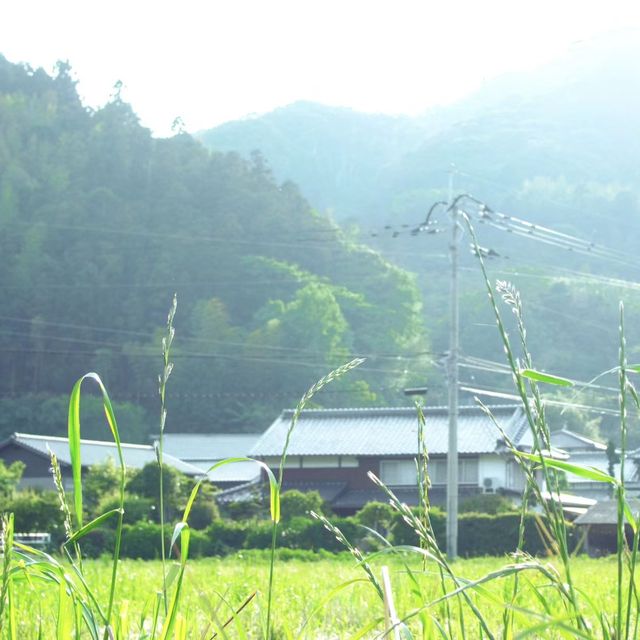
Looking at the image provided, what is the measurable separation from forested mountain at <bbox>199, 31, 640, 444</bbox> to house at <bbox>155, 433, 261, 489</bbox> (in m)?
9.45

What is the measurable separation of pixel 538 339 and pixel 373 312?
33.5 feet

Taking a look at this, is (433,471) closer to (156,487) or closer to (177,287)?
(156,487)

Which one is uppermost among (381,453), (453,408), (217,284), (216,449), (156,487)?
(217,284)

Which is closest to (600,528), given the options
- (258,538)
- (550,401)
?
(258,538)

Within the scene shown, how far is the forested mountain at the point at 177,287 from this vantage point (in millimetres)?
41781

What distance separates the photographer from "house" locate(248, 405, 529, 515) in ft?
90.3

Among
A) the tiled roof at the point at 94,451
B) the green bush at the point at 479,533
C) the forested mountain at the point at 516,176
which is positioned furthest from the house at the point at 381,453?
the green bush at the point at 479,533

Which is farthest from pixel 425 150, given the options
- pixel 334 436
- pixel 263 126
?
pixel 334 436

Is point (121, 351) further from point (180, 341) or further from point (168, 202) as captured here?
point (168, 202)

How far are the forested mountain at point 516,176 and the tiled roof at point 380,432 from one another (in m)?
4.71

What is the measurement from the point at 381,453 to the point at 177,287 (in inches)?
738

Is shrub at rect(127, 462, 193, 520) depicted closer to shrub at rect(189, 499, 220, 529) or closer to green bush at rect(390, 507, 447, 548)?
shrub at rect(189, 499, 220, 529)

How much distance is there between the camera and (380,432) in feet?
97.1

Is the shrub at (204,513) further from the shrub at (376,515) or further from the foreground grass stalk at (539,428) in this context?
the foreground grass stalk at (539,428)
